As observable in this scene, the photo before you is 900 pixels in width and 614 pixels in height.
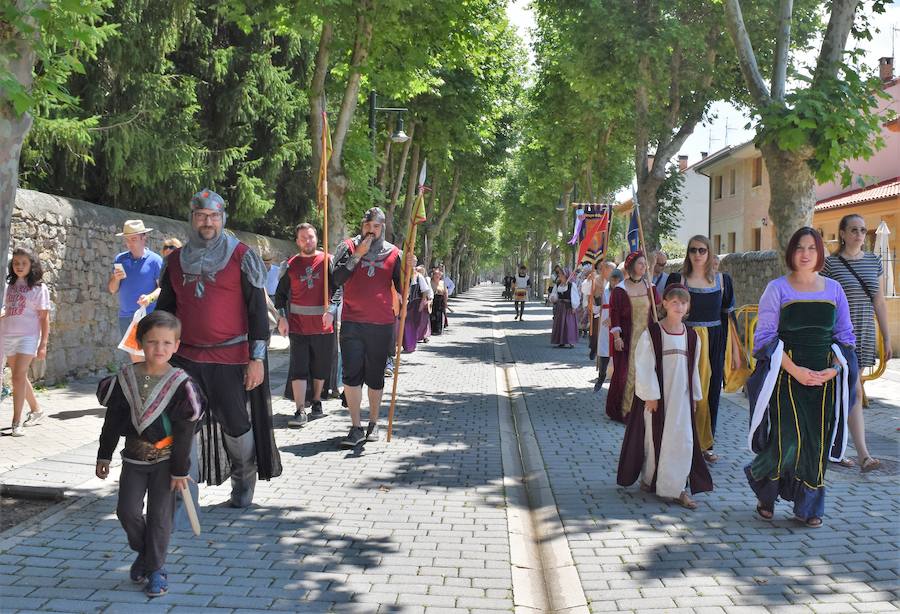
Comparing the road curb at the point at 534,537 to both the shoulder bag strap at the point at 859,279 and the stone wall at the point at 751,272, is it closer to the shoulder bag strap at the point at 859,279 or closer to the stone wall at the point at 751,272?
the shoulder bag strap at the point at 859,279

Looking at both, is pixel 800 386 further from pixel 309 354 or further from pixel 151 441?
pixel 309 354

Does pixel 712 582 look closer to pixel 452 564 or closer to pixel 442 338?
pixel 452 564

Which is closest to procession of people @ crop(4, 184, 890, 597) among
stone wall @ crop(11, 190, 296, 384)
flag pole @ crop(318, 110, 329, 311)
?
flag pole @ crop(318, 110, 329, 311)

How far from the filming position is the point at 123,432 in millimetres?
4086

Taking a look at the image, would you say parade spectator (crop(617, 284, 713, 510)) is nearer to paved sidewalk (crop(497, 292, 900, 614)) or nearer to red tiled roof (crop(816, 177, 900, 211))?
paved sidewalk (crop(497, 292, 900, 614))

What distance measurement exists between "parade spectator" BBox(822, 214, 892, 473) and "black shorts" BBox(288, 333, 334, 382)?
4860 millimetres

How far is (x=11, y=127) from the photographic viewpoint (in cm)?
461

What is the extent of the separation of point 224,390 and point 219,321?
1.38 ft

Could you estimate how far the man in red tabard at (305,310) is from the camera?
8914mm

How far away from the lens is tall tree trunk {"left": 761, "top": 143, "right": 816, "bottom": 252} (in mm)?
9484

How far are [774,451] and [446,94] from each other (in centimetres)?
2196

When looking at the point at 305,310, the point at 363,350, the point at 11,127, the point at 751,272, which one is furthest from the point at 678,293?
the point at 751,272

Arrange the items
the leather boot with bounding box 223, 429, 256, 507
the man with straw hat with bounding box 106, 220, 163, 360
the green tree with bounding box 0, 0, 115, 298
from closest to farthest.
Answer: the green tree with bounding box 0, 0, 115, 298
the leather boot with bounding box 223, 429, 256, 507
the man with straw hat with bounding box 106, 220, 163, 360

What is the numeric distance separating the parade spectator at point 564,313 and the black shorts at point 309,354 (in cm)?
1153
